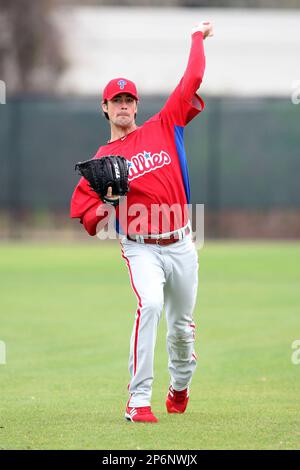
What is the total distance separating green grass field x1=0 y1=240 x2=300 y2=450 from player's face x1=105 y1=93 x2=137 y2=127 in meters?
1.90

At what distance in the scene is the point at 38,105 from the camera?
25391 millimetres

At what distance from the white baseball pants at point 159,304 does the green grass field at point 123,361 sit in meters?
0.29

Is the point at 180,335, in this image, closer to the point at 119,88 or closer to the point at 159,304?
the point at 159,304

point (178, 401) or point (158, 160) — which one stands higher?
point (158, 160)

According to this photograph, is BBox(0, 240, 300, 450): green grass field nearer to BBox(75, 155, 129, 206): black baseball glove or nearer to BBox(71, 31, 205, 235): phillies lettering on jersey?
BBox(71, 31, 205, 235): phillies lettering on jersey

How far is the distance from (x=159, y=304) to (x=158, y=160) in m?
0.94

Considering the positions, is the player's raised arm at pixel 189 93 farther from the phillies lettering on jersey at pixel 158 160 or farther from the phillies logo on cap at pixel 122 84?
the phillies logo on cap at pixel 122 84

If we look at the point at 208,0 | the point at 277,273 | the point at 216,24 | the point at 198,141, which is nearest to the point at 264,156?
the point at 198,141

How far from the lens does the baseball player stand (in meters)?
6.95

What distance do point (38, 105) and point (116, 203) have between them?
18720 mm

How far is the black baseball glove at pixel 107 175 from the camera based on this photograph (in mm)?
6828

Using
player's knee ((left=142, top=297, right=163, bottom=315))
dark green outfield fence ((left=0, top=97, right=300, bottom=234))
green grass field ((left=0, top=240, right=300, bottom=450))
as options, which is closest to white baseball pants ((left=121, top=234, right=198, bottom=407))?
player's knee ((left=142, top=297, right=163, bottom=315))

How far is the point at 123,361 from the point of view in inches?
390

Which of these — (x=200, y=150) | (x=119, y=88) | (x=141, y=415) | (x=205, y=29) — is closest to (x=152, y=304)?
(x=141, y=415)
